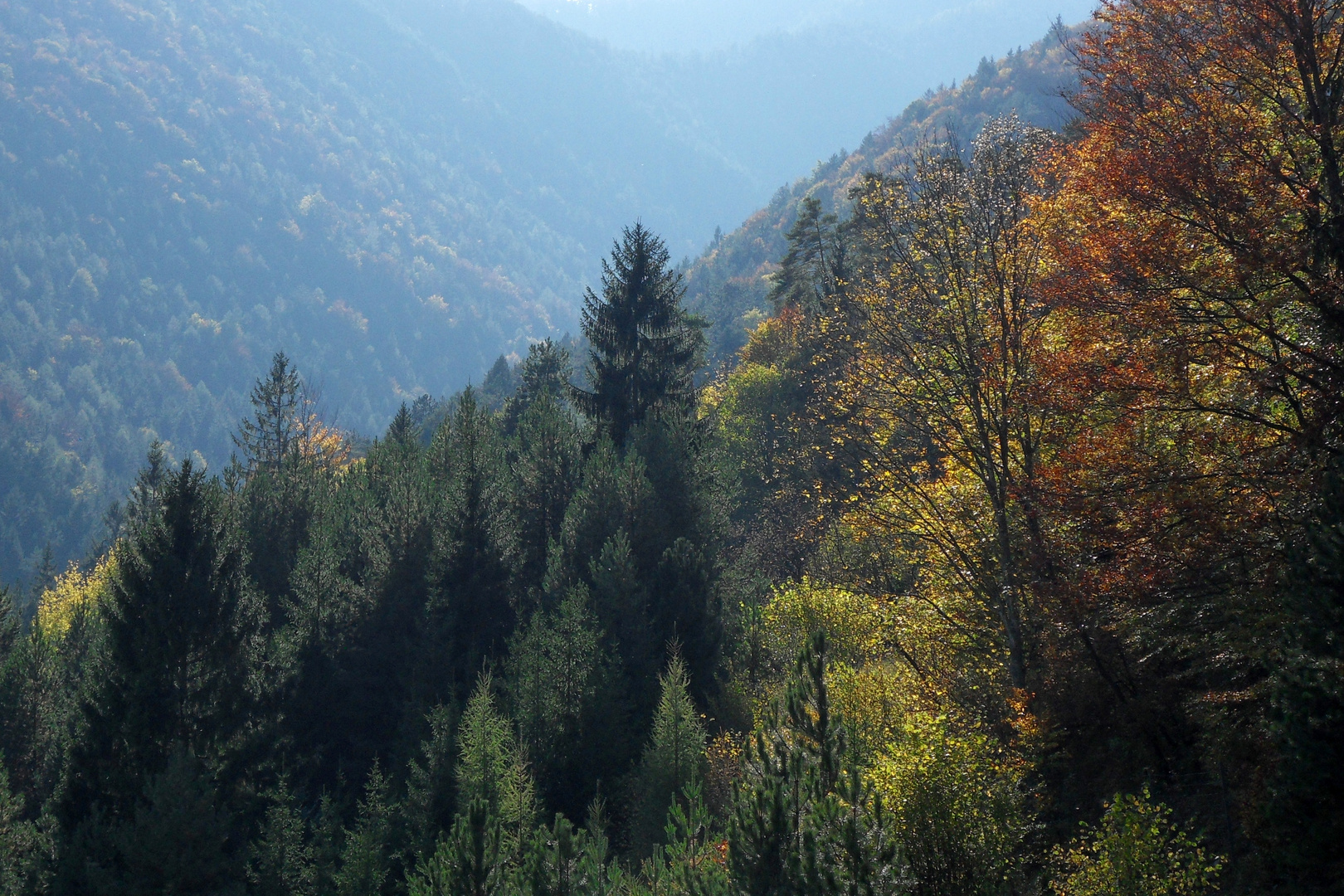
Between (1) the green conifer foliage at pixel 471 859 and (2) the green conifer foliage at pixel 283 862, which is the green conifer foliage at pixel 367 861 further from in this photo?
(1) the green conifer foliage at pixel 471 859

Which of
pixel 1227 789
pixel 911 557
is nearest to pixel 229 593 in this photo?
pixel 911 557

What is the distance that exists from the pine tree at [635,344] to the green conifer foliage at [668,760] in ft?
64.6

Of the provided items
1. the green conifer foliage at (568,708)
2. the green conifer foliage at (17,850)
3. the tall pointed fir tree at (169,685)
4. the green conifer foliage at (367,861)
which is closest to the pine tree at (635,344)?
the green conifer foliage at (568,708)

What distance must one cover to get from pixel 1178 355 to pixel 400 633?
27699mm

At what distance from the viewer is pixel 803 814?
11.1 meters

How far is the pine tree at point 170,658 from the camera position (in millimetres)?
23812

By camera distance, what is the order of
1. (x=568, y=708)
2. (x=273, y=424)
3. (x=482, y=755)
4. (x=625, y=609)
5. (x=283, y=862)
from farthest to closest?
(x=273, y=424) < (x=625, y=609) < (x=568, y=708) < (x=283, y=862) < (x=482, y=755)

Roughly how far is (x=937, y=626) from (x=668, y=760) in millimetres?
8930

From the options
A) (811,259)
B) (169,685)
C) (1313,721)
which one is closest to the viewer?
(1313,721)

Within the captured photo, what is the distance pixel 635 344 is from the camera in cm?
4162

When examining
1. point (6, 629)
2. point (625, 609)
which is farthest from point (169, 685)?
point (6, 629)

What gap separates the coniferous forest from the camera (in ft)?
34.6

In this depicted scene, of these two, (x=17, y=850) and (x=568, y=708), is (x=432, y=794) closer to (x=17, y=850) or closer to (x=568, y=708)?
(x=568, y=708)

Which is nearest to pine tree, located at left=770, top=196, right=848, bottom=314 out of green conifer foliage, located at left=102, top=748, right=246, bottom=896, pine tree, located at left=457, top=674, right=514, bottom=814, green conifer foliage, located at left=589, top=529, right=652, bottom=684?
green conifer foliage, located at left=589, top=529, right=652, bottom=684
